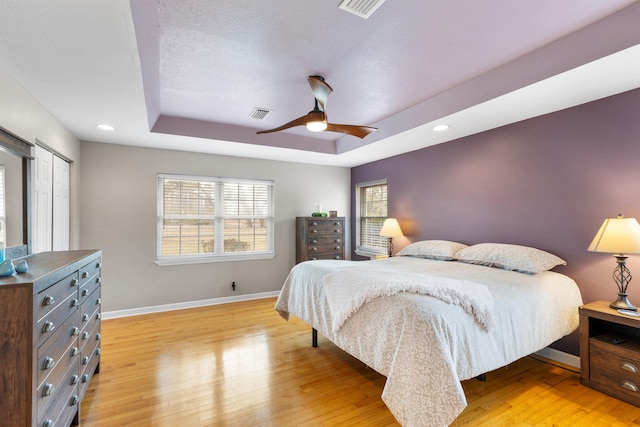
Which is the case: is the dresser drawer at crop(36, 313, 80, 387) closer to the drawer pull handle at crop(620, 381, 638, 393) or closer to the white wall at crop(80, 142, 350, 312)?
the white wall at crop(80, 142, 350, 312)

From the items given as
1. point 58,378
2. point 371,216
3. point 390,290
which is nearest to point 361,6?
point 390,290

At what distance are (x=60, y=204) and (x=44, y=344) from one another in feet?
8.26

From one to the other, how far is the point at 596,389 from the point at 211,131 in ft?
14.6

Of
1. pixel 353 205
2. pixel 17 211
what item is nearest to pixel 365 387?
pixel 17 211

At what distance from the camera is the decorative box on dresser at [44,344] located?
1.28 metres

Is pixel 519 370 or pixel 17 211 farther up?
pixel 17 211

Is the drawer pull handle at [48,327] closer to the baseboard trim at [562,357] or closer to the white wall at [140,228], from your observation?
the white wall at [140,228]

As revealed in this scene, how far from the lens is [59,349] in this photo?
1.62m

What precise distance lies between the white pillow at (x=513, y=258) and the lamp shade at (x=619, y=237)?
0.47 meters

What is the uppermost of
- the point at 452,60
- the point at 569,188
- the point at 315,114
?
the point at 452,60

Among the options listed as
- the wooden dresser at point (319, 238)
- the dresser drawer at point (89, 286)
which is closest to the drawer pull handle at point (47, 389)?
the dresser drawer at point (89, 286)

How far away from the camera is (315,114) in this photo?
2537 mm

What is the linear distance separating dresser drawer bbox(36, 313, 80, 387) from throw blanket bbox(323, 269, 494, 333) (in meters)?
1.67

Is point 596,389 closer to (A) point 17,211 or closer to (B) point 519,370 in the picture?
(B) point 519,370
